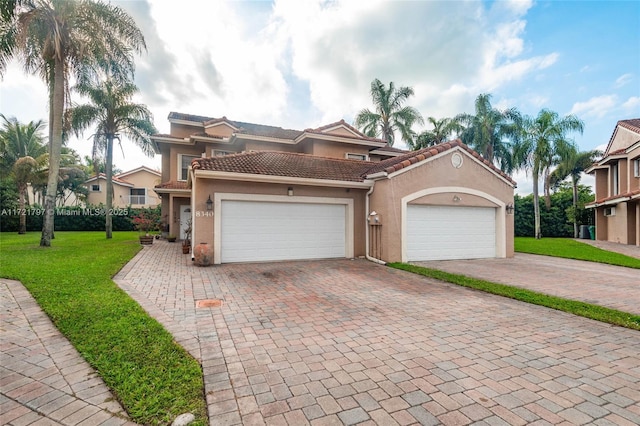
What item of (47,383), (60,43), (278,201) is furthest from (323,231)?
(60,43)

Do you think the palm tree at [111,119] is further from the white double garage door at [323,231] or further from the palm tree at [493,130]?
the palm tree at [493,130]

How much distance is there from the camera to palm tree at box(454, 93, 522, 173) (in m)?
26.5

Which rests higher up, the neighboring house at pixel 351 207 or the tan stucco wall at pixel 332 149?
the tan stucco wall at pixel 332 149

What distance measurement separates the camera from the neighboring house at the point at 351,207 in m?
10.8

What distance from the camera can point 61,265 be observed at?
9125mm

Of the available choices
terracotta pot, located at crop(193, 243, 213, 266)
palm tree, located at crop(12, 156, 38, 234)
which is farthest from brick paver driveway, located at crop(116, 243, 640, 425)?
palm tree, located at crop(12, 156, 38, 234)

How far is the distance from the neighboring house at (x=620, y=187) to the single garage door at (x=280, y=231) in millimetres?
18133

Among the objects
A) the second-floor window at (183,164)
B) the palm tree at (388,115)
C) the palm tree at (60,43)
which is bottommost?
the second-floor window at (183,164)

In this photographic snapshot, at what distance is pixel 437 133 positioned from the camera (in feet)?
97.8

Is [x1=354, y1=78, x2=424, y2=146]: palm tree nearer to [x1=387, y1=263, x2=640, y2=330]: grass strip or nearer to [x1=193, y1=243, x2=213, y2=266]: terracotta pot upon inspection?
[x1=387, y1=263, x2=640, y2=330]: grass strip

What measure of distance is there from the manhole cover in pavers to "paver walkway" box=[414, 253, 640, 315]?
723 centimetres

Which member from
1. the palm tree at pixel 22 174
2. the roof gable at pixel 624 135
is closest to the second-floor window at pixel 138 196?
the palm tree at pixel 22 174

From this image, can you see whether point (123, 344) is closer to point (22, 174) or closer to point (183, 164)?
point (183, 164)

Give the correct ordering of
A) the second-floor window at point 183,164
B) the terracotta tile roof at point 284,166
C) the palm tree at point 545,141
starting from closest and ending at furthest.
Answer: the terracotta tile roof at point 284,166
the second-floor window at point 183,164
the palm tree at point 545,141
